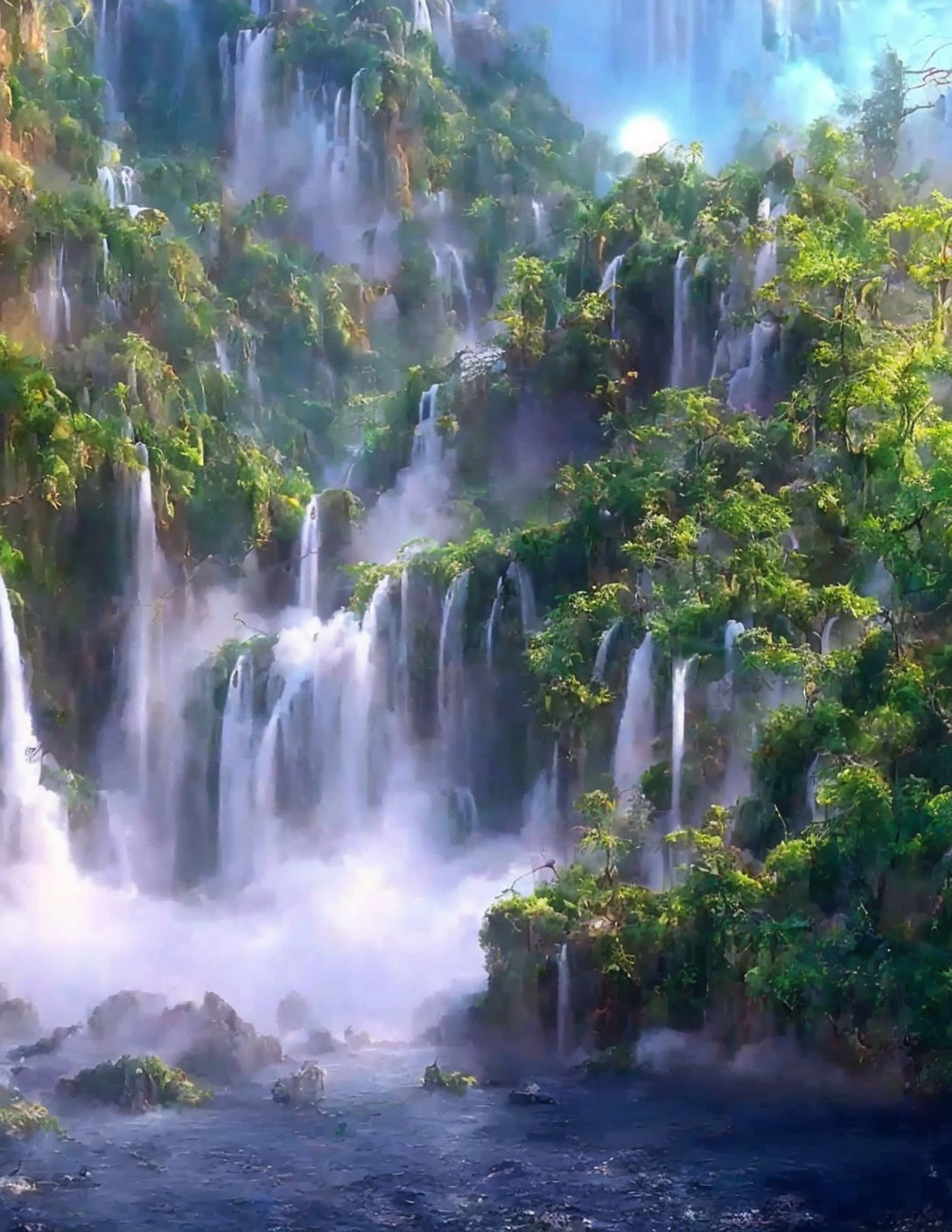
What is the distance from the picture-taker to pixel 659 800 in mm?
21984

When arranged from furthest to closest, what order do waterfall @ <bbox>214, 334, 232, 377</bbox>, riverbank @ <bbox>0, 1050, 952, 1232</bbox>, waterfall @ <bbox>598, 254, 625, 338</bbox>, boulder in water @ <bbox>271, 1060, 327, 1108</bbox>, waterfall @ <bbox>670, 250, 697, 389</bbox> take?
1. waterfall @ <bbox>214, 334, 232, 377</bbox>
2. waterfall @ <bbox>598, 254, 625, 338</bbox>
3. waterfall @ <bbox>670, 250, 697, 389</bbox>
4. boulder in water @ <bbox>271, 1060, 327, 1108</bbox>
5. riverbank @ <bbox>0, 1050, 952, 1232</bbox>

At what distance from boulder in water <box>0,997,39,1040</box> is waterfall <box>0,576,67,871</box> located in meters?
4.89

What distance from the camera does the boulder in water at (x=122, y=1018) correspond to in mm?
19328

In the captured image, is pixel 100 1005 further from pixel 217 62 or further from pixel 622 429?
pixel 217 62

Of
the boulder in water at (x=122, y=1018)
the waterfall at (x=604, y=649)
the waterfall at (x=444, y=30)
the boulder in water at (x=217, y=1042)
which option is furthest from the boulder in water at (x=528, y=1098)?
the waterfall at (x=444, y=30)

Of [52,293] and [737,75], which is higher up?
[737,75]

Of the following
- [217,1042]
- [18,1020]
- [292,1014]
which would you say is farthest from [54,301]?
[217,1042]

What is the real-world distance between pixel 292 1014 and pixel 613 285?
15.2 metres

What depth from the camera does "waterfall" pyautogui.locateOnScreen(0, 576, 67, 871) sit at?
25.0m

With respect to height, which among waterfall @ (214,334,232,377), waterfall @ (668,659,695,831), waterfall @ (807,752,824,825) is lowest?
waterfall @ (807,752,824,825)

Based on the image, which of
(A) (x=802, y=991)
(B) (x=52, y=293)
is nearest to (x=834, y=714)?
(A) (x=802, y=991)

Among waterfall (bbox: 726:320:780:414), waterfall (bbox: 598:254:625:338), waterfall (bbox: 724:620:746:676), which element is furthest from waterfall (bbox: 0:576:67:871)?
waterfall (bbox: 726:320:780:414)

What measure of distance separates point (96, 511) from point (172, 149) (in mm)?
16669

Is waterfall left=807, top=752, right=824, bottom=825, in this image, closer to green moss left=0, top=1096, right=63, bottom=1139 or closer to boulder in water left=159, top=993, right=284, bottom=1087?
boulder in water left=159, top=993, right=284, bottom=1087
